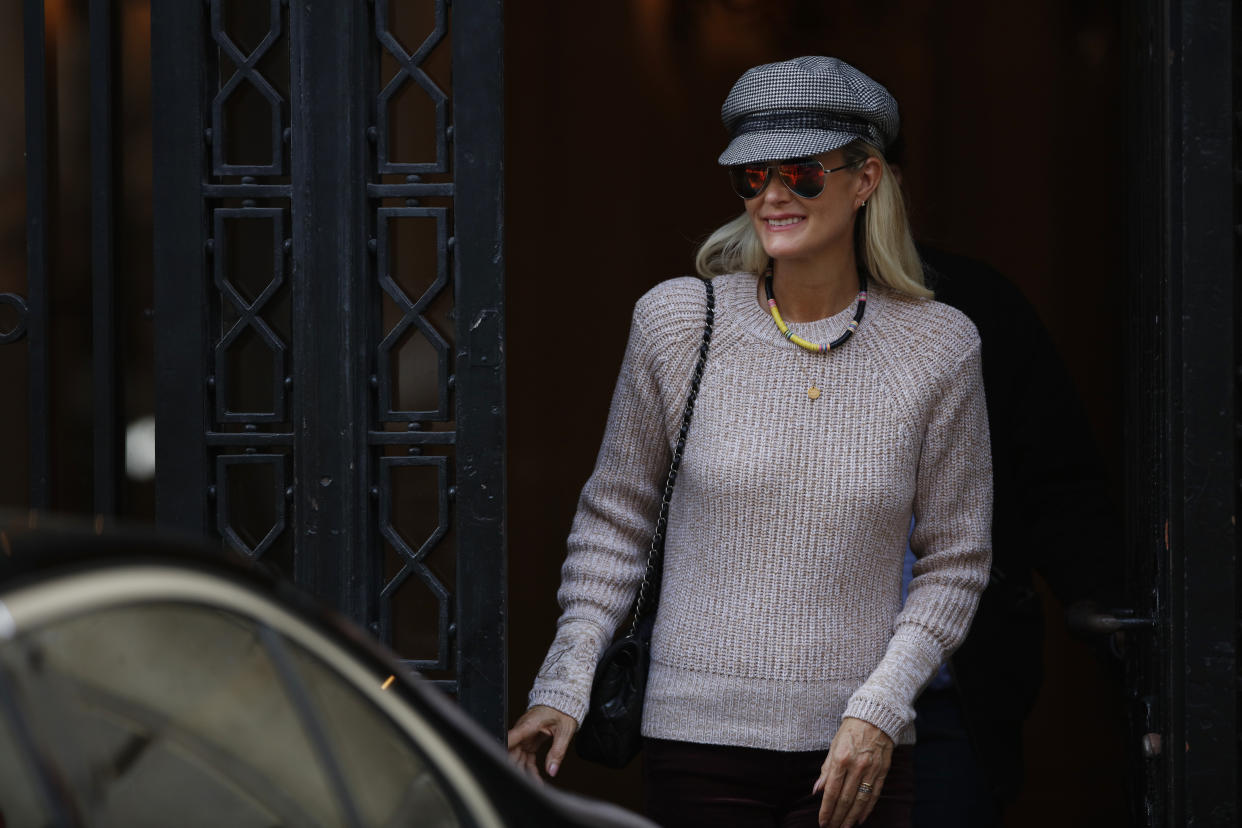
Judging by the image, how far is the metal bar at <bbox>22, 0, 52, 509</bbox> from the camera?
4242mm

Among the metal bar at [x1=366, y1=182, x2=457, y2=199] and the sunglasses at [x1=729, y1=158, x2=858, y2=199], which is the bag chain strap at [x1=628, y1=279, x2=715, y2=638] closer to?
the sunglasses at [x1=729, y1=158, x2=858, y2=199]

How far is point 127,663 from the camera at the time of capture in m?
1.94

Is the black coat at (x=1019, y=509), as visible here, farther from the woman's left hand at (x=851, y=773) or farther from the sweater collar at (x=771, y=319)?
the woman's left hand at (x=851, y=773)

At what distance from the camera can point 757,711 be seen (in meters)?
3.41

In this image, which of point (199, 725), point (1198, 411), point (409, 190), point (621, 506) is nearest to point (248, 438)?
point (409, 190)

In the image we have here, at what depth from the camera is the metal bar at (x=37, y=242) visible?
167 inches

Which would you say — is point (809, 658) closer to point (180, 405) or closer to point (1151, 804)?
point (1151, 804)

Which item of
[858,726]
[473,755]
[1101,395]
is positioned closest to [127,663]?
[473,755]

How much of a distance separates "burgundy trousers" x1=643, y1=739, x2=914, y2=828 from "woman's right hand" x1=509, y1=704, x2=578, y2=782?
213 millimetres

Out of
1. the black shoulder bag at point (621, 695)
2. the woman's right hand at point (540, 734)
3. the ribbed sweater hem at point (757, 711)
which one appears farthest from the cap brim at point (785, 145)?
the woman's right hand at point (540, 734)

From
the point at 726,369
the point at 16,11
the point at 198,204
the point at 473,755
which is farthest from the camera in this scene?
the point at 16,11

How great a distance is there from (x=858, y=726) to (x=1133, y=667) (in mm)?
1420

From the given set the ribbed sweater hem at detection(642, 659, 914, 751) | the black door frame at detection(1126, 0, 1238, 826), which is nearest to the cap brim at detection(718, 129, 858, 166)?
the black door frame at detection(1126, 0, 1238, 826)

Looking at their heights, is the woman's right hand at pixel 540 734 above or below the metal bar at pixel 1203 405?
below
